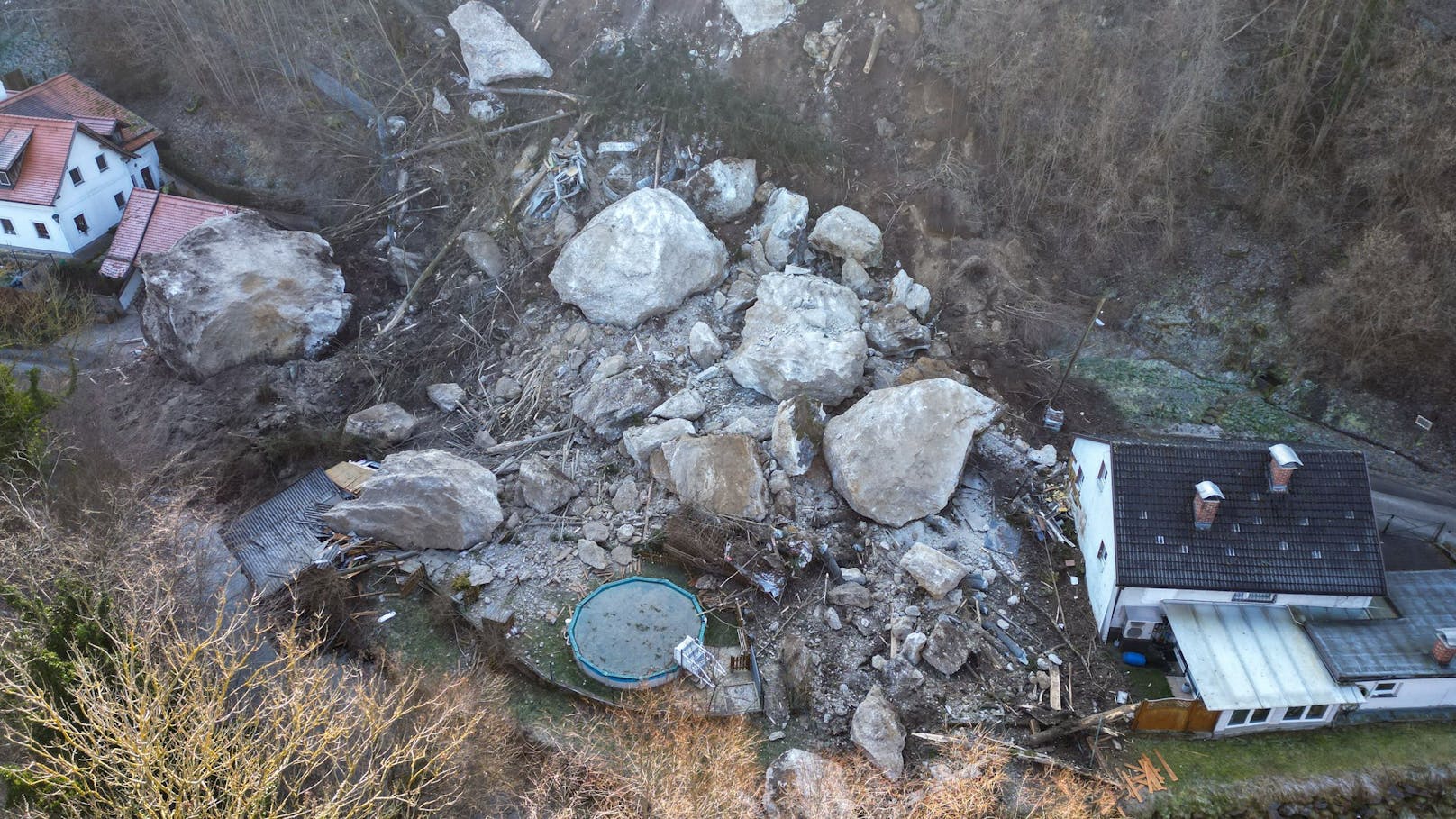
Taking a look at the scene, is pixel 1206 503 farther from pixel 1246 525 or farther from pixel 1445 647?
pixel 1445 647

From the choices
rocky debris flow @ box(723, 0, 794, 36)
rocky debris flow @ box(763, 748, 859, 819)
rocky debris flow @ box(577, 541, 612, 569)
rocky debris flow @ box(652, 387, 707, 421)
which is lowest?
rocky debris flow @ box(577, 541, 612, 569)

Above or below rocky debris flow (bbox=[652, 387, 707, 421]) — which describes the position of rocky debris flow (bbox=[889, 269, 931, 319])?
above

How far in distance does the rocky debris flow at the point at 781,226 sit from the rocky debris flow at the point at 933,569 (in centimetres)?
993

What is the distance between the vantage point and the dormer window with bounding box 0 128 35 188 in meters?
27.7

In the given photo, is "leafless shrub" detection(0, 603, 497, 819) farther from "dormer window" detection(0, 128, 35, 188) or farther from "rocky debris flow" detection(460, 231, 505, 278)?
"dormer window" detection(0, 128, 35, 188)

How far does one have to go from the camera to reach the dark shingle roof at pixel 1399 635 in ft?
50.9

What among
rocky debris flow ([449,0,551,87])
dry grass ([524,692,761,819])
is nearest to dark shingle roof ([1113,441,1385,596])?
dry grass ([524,692,761,819])

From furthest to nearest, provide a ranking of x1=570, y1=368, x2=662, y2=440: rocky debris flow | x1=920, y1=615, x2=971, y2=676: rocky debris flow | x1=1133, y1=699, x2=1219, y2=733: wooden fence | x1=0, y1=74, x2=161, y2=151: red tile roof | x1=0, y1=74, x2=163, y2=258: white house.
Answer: x1=0, y1=74, x2=161, y2=151: red tile roof → x1=0, y1=74, x2=163, y2=258: white house → x1=570, y1=368, x2=662, y2=440: rocky debris flow → x1=920, y1=615, x2=971, y2=676: rocky debris flow → x1=1133, y1=699, x2=1219, y2=733: wooden fence

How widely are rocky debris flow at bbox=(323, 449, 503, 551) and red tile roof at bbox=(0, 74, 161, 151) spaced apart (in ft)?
66.9

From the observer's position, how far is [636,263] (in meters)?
23.1

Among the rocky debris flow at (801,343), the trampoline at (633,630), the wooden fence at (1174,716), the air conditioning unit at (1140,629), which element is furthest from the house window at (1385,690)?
the trampoline at (633,630)

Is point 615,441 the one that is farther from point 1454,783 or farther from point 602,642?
point 1454,783

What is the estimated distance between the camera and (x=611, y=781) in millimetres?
13750

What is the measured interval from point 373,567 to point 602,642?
602cm
